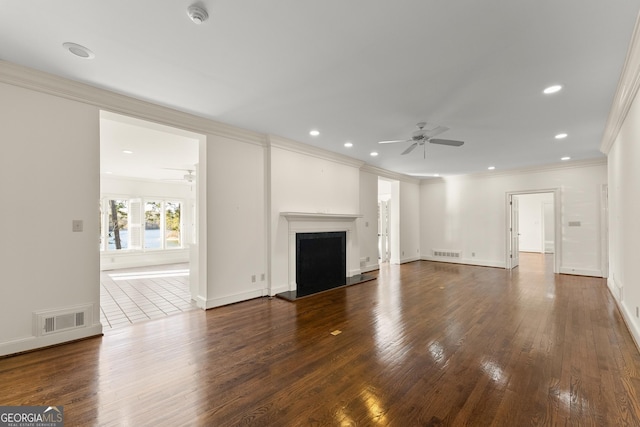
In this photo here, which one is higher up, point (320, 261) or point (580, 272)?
point (320, 261)

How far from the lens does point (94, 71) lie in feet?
9.20

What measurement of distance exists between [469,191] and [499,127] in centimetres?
460

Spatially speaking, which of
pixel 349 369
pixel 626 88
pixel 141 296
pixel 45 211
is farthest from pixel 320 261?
pixel 626 88

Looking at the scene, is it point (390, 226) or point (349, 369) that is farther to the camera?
point (390, 226)

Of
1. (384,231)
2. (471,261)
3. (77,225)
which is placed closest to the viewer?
(77,225)

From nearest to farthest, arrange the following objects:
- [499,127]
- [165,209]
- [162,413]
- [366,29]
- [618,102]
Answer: [162,413] → [366,29] → [618,102] → [499,127] → [165,209]

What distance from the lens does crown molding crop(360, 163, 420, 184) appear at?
7.33m

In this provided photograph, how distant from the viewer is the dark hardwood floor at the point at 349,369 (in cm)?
194

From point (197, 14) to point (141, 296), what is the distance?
4890mm

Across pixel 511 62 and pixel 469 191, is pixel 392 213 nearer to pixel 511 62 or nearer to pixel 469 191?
pixel 469 191

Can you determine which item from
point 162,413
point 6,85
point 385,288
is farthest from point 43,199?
point 385,288

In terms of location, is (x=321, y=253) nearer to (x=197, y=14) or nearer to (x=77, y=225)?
(x=77, y=225)

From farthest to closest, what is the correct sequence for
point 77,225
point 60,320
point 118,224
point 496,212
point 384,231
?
point 384,231 → point 118,224 → point 496,212 → point 77,225 → point 60,320

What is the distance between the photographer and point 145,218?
887cm
